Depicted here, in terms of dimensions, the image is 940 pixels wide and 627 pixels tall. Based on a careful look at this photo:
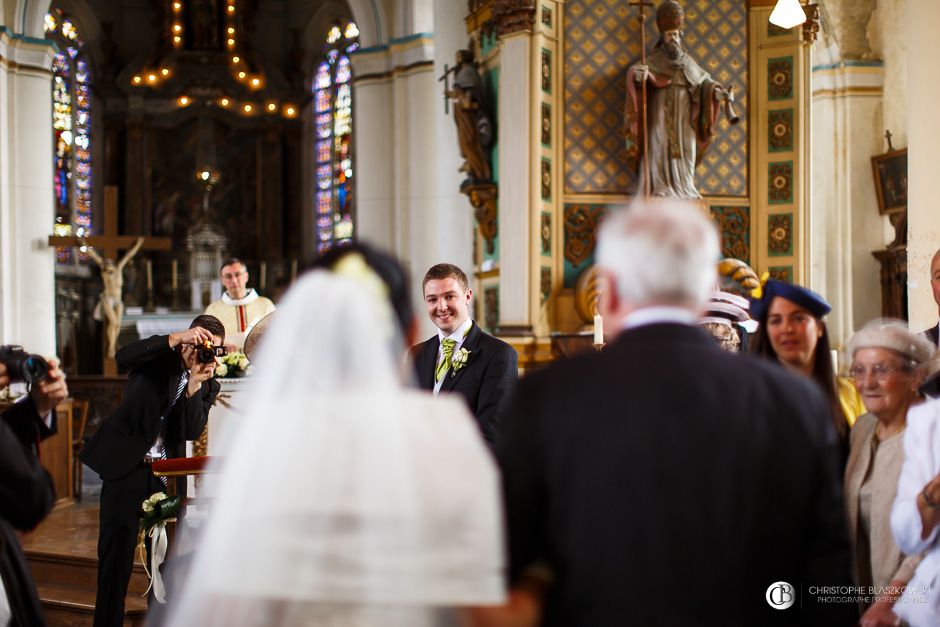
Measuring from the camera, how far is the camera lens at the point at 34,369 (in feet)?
9.82

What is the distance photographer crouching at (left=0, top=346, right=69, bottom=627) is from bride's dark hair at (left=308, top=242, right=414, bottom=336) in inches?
44.8

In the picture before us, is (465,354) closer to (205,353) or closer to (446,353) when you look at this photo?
(446,353)

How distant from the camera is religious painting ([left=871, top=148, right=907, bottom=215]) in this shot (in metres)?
11.8

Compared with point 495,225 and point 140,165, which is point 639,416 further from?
point 140,165

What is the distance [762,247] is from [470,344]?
559cm

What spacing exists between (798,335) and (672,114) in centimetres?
591

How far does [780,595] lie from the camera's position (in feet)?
7.56

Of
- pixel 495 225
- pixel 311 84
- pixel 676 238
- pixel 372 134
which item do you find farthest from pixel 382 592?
pixel 311 84

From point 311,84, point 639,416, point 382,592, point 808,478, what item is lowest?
point 382,592

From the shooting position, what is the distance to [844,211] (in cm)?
1272

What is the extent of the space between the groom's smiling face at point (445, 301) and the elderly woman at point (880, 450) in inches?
71.8

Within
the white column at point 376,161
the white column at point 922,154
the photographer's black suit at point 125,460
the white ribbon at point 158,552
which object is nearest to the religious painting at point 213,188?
the white column at point 376,161

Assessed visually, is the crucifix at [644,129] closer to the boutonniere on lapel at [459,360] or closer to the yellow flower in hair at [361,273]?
the boutonniere on lapel at [459,360]

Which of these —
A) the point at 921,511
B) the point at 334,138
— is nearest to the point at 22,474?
the point at 921,511
